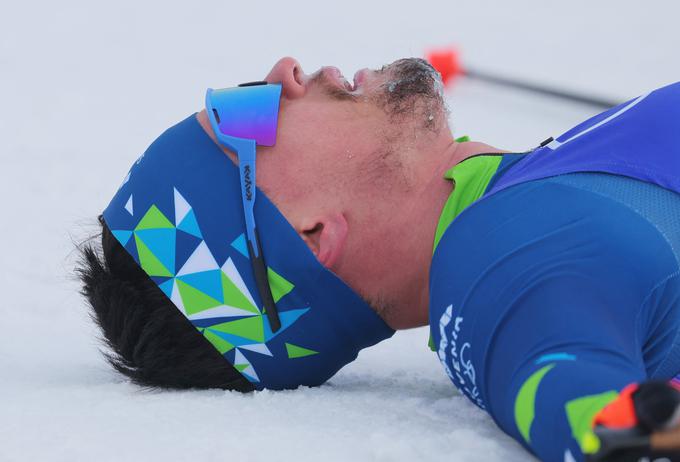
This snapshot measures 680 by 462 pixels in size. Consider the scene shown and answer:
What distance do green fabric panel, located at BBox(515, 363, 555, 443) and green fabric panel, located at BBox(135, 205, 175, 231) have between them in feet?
1.65

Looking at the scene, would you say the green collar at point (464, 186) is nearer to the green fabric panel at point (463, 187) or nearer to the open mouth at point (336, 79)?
the green fabric panel at point (463, 187)

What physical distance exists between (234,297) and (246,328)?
0.04 metres

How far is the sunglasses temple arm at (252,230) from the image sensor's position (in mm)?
1077

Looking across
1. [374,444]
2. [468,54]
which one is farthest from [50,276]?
[468,54]

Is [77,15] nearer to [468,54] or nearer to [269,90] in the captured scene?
[468,54]

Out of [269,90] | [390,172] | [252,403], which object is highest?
[269,90]

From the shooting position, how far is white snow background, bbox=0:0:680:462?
90 centimetres

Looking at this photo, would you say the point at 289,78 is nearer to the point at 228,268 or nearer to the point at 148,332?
the point at 228,268

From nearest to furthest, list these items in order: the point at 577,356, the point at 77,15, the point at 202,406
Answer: the point at 577,356
the point at 202,406
the point at 77,15

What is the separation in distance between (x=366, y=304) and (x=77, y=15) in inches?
74.8

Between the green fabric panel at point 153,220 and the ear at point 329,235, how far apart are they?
167 millimetres

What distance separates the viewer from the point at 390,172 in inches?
42.5

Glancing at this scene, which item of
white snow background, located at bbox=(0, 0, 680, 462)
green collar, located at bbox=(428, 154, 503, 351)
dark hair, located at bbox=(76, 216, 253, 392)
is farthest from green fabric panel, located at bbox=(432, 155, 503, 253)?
dark hair, located at bbox=(76, 216, 253, 392)

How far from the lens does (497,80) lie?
2561 mm
